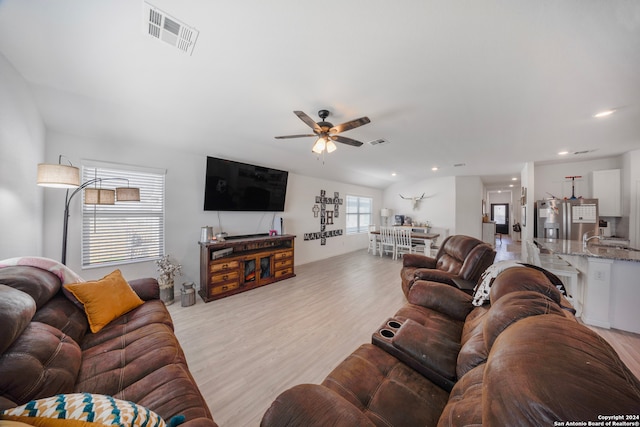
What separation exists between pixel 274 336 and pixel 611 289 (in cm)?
386

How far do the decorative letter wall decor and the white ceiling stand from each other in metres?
2.81

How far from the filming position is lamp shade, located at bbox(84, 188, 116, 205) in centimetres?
235

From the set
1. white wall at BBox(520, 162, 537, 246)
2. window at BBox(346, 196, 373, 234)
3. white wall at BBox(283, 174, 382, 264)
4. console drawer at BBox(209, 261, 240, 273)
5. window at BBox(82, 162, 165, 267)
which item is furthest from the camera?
window at BBox(346, 196, 373, 234)

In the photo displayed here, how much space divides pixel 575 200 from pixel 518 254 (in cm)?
314

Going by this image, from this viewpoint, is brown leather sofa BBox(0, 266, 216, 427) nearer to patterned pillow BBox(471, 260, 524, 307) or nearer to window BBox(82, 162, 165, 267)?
window BBox(82, 162, 165, 267)

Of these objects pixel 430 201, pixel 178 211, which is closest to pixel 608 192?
pixel 430 201

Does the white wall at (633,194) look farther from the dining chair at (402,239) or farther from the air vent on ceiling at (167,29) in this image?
the air vent on ceiling at (167,29)

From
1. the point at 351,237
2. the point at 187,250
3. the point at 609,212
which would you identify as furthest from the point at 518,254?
the point at 187,250

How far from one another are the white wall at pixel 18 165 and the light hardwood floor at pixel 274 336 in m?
1.61

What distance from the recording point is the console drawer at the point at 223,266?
3189 millimetres

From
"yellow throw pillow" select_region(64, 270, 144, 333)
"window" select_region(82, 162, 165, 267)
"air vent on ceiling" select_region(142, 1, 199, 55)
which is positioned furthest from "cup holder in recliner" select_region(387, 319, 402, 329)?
"window" select_region(82, 162, 165, 267)

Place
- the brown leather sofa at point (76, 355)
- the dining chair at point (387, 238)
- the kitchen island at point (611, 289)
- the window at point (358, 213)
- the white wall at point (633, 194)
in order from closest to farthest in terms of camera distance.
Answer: the brown leather sofa at point (76, 355)
the kitchen island at point (611, 289)
the white wall at point (633, 194)
the dining chair at point (387, 238)
the window at point (358, 213)

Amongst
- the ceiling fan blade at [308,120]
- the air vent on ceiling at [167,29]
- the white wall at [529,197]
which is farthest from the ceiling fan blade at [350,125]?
the white wall at [529,197]

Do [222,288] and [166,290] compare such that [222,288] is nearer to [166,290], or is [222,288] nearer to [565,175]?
[166,290]
